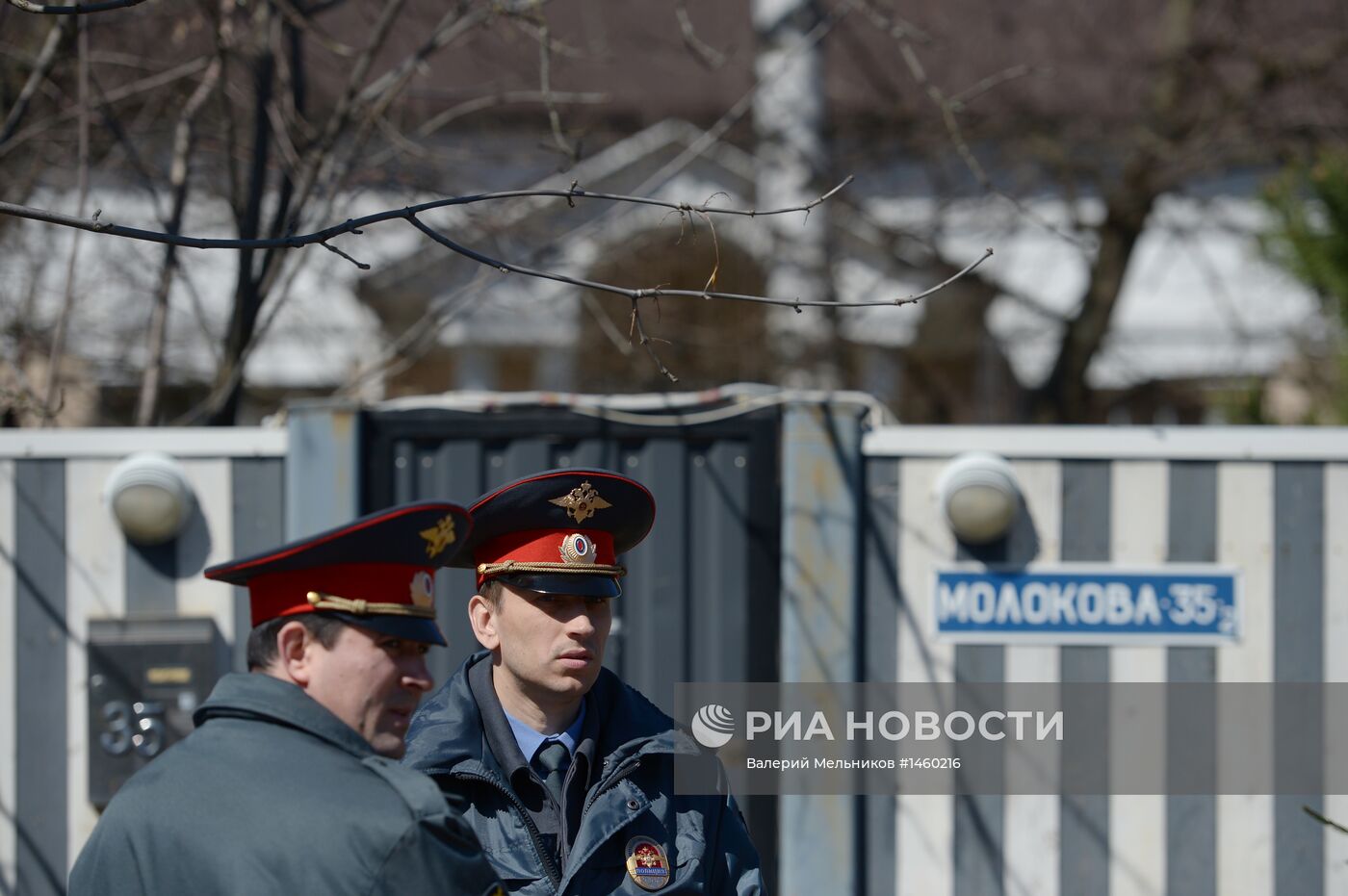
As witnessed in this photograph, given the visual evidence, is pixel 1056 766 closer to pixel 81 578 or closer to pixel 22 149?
pixel 81 578

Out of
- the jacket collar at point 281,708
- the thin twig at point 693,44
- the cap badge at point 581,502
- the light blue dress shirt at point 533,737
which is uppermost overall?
the thin twig at point 693,44

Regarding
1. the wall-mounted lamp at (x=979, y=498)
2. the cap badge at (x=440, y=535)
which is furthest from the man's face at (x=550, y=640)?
the wall-mounted lamp at (x=979, y=498)

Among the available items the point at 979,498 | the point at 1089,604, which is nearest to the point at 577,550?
the point at 979,498

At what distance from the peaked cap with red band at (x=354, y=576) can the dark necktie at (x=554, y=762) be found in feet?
2.06

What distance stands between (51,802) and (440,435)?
1544 millimetres

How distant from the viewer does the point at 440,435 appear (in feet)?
13.3

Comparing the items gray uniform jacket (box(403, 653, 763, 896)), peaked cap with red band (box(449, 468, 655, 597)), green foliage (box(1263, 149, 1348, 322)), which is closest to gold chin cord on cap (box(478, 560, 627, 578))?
peaked cap with red band (box(449, 468, 655, 597))

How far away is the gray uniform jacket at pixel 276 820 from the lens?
180 centimetres

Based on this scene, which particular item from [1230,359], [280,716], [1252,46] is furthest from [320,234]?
[1230,359]

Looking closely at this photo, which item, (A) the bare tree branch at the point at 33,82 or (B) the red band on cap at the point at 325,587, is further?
(A) the bare tree branch at the point at 33,82

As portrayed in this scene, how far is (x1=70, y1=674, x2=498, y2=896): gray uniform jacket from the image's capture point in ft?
5.91

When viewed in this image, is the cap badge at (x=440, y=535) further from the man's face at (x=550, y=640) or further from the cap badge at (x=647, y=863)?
the cap badge at (x=647, y=863)

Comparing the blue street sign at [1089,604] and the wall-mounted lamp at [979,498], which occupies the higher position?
the wall-mounted lamp at [979,498]

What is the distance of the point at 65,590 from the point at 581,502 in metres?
1.99
